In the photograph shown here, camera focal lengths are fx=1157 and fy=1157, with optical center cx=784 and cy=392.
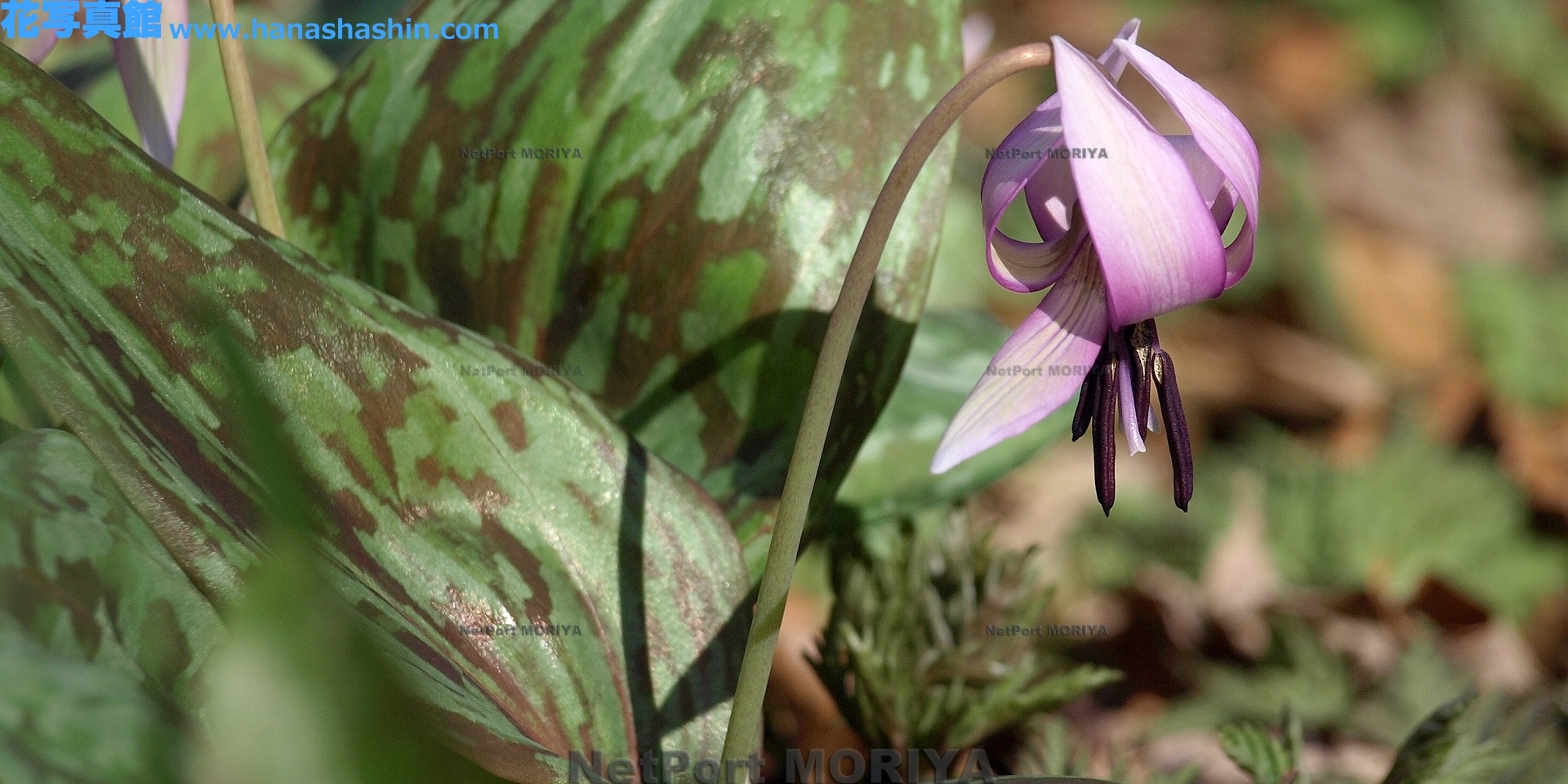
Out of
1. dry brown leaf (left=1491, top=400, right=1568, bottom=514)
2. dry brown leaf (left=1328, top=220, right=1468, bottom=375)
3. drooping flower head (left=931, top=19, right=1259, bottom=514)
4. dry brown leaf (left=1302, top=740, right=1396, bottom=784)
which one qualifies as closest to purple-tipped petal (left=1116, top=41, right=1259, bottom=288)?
drooping flower head (left=931, top=19, right=1259, bottom=514)

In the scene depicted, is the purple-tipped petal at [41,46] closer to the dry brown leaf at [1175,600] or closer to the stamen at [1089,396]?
the stamen at [1089,396]

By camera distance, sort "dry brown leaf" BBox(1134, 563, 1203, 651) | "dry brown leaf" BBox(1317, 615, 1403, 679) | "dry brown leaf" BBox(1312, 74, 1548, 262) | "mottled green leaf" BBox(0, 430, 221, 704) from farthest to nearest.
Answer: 1. "dry brown leaf" BBox(1312, 74, 1548, 262)
2. "dry brown leaf" BBox(1134, 563, 1203, 651)
3. "dry brown leaf" BBox(1317, 615, 1403, 679)
4. "mottled green leaf" BBox(0, 430, 221, 704)

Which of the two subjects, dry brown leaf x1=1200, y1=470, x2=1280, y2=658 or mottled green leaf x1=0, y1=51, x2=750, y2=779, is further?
dry brown leaf x1=1200, y1=470, x2=1280, y2=658

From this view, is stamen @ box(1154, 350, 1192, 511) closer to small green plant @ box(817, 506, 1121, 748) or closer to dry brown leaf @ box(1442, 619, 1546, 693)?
small green plant @ box(817, 506, 1121, 748)

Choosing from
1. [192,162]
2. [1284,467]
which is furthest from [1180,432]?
[1284,467]

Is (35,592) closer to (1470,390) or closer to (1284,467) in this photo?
(1284,467)

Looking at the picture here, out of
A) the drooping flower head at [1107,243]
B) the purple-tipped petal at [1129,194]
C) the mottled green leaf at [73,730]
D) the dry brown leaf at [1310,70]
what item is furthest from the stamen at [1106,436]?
the dry brown leaf at [1310,70]
